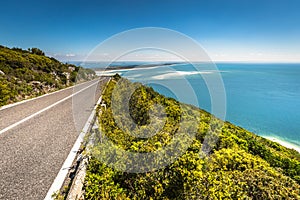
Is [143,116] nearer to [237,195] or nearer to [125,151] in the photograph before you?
[125,151]

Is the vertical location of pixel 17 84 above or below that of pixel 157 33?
below

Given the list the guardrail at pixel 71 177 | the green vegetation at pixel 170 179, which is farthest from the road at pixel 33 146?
the green vegetation at pixel 170 179

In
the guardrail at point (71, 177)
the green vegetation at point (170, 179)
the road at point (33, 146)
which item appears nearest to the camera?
the guardrail at point (71, 177)

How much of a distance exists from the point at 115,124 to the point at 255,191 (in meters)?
3.67

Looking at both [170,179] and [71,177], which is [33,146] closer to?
[71,177]

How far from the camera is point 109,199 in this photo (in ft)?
8.75

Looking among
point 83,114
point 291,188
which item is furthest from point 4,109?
point 291,188

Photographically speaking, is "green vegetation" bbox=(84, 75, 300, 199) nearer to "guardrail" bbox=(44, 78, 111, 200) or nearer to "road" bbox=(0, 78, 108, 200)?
"guardrail" bbox=(44, 78, 111, 200)

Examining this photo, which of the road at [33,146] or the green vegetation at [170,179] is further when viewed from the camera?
the road at [33,146]

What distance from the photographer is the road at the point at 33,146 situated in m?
3.21

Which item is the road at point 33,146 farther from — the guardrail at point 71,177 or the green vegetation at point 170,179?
the green vegetation at point 170,179

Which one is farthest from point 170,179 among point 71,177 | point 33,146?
point 33,146

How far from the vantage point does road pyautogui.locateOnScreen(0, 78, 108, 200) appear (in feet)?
10.5

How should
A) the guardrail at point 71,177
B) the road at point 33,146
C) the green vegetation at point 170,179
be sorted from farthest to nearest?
the road at point 33,146
the green vegetation at point 170,179
the guardrail at point 71,177
